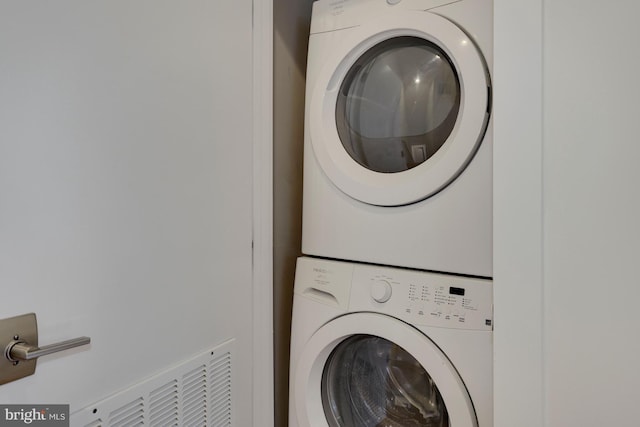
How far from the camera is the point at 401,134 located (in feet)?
3.74

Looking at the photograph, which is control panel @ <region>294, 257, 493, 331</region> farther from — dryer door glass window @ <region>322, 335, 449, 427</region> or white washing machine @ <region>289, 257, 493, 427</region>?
dryer door glass window @ <region>322, 335, 449, 427</region>

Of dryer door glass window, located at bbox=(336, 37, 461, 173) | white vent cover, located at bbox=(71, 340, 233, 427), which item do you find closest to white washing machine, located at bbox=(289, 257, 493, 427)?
white vent cover, located at bbox=(71, 340, 233, 427)

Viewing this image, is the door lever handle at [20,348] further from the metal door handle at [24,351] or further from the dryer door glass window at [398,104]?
the dryer door glass window at [398,104]

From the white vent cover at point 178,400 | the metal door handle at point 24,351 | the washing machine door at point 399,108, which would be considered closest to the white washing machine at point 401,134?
the washing machine door at point 399,108

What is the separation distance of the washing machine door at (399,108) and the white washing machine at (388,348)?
0.26 metres

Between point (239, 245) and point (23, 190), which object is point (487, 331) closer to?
point (239, 245)

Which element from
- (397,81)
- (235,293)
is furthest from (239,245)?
(397,81)

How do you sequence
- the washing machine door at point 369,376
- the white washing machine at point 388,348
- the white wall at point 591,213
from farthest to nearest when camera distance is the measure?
1. the washing machine door at point 369,376
2. the white washing machine at point 388,348
3. the white wall at point 591,213

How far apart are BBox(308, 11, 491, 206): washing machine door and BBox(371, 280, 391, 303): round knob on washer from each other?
0.23m

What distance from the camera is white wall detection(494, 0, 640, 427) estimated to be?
0.57 m

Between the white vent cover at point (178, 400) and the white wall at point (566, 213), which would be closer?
the white wall at point (566, 213)

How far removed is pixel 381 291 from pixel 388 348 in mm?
197

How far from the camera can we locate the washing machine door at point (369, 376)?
103 cm

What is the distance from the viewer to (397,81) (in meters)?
1.14
